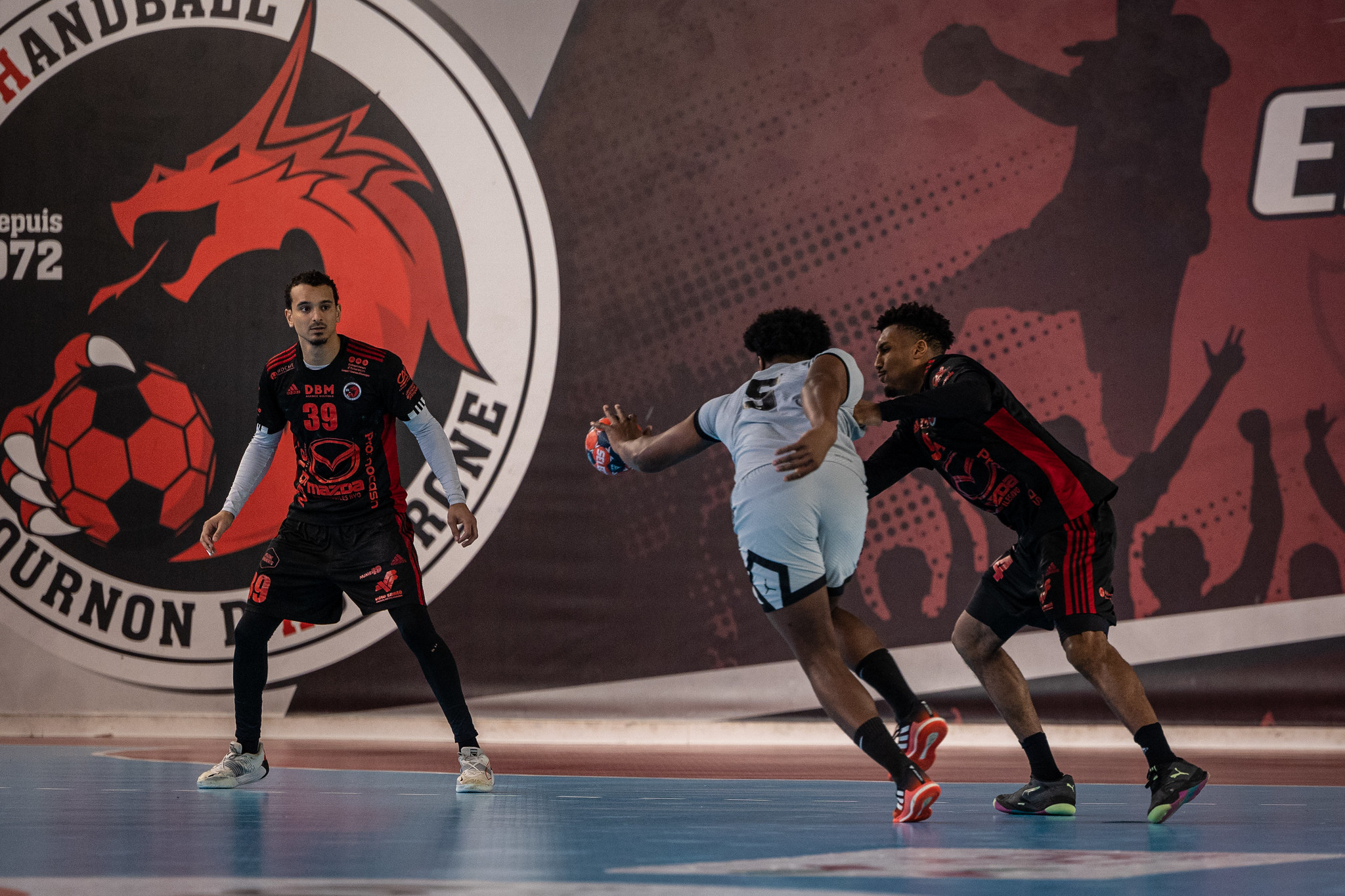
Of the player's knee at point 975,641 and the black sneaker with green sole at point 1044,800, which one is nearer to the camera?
the black sneaker with green sole at point 1044,800

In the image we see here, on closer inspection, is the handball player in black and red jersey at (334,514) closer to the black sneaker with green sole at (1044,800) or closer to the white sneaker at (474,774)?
the white sneaker at (474,774)

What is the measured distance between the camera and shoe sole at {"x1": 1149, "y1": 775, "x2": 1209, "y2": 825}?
3.52m

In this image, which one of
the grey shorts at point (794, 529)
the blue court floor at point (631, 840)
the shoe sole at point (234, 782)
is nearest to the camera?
the blue court floor at point (631, 840)

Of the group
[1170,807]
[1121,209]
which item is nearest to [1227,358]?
[1121,209]

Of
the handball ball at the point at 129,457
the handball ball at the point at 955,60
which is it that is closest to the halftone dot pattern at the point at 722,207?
the handball ball at the point at 955,60

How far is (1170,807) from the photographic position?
3518mm

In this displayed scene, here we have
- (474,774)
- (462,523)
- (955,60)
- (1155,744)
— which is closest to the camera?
(1155,744)

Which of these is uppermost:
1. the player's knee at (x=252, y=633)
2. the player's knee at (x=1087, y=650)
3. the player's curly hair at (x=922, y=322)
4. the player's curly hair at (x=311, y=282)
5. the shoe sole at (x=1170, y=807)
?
the player's curly hair at (x=311, y=282)

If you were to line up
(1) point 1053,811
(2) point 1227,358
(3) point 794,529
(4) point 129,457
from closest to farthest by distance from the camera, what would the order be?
(3) point 794,529, (1) point 1053,811, (2) point 1227,358, (4) point 129,457

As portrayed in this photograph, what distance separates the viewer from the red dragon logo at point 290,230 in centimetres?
684

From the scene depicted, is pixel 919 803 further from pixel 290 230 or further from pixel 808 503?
pixel 290 230

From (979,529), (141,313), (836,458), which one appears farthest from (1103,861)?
(141,313)

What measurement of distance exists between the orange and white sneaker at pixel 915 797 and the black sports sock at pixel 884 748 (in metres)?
0.01

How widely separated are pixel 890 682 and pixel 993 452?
2.77 feet
